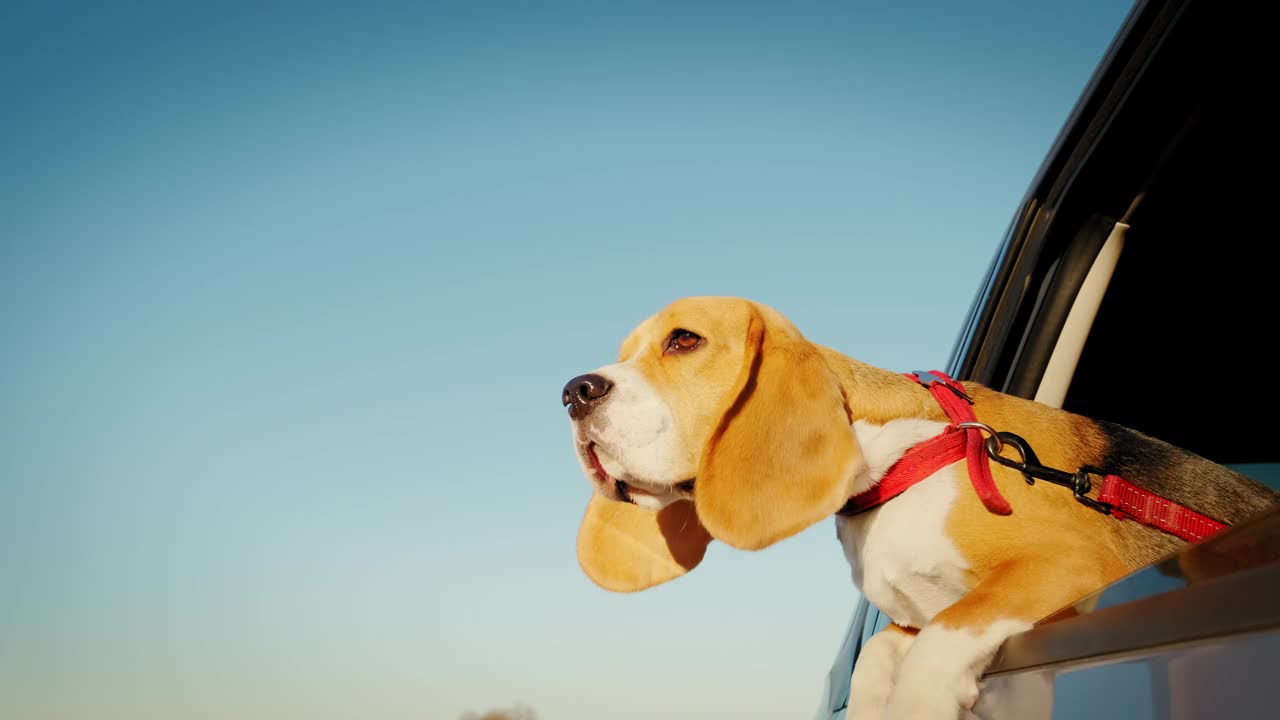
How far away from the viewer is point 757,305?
2.92m

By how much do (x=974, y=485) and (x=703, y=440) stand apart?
2.54ft

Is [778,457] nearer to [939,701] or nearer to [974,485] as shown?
[974,485]

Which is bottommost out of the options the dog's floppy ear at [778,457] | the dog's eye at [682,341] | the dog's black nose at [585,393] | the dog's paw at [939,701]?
the dog's paw at [939,701]

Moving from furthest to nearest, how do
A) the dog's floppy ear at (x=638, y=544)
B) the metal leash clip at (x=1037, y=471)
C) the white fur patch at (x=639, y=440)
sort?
the dog's floppy ear at (x=638, y=544)
the white fur patch at (x=639, y=440)
the metal leash clip at (x=1037, y=471)

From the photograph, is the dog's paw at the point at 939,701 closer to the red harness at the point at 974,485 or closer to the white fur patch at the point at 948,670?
the white fur patch at the point at 948,670

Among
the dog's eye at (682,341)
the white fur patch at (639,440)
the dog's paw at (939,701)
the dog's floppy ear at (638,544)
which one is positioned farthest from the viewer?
the dog's eye at (682,341)

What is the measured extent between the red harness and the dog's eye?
69 centimetres

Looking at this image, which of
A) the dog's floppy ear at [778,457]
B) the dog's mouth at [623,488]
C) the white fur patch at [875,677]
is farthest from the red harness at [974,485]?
the dog's mouth at [623,488]

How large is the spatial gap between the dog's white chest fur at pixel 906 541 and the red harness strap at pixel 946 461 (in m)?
0.02

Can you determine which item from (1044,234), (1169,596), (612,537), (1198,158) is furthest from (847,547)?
(1169,596)

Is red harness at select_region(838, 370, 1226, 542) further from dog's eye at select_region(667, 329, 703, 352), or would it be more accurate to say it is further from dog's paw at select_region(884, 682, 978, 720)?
dog's eye at select_region(667, 329, 703, 352)

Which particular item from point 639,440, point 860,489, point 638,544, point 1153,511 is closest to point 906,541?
point 860,489

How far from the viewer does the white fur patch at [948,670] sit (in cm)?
165

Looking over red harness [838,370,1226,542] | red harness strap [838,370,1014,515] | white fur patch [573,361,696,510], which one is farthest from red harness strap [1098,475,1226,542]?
white fur patch [573,361,696,510]
